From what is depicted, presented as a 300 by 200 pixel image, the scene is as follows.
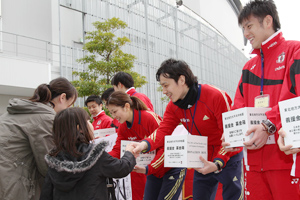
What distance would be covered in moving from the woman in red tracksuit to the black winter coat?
74cm

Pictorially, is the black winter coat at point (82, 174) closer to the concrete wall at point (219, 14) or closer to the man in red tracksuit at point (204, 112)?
the man in red tracksuit at point (204, 112)

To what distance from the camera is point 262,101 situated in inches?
85.2

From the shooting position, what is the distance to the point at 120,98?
3752 mm

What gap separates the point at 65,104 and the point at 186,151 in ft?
4.33

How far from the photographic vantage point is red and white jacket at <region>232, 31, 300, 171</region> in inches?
81.0

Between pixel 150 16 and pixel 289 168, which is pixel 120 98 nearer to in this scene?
pixel 289 168

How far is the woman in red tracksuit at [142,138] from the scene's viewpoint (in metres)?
3.33

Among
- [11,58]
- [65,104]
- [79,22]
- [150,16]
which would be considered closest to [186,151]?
[65,104]

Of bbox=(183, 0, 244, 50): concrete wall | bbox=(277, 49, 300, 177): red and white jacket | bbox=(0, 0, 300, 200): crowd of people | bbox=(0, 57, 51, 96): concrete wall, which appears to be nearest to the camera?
bbox=(277, 49, 300, 177): red and white jacket

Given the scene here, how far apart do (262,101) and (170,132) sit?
1.34 m

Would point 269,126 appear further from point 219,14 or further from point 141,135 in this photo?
point 219,14

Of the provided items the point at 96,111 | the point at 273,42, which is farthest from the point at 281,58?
the point at 96,111

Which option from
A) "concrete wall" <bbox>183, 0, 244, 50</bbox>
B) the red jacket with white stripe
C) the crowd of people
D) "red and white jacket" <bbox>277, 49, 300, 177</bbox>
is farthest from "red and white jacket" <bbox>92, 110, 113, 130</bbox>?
"concrete wall" <bbox>183, 0, 244, 50</bbox>

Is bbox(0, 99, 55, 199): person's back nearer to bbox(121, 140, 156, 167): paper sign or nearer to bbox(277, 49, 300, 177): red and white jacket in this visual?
bbox(121, 140, 156, 167): paper sign
